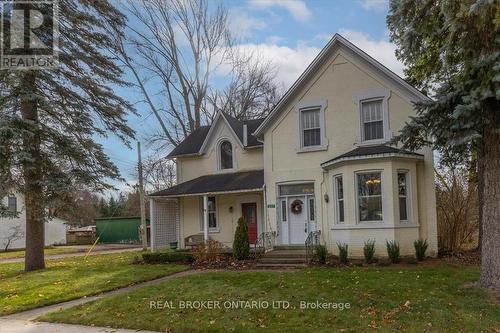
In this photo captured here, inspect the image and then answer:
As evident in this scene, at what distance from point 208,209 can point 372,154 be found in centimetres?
919

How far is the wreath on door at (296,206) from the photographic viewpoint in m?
18.6

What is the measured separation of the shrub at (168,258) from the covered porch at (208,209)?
2272mm

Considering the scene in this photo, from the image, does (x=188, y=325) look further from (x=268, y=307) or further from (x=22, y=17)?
(x=22, y=17)

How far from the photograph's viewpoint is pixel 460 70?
1034 centimetres

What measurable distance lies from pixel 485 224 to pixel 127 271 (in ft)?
36.5

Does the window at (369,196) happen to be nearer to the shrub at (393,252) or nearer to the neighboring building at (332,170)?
the neighboring building at (332,170)

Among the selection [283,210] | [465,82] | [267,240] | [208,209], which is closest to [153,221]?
[208,209]

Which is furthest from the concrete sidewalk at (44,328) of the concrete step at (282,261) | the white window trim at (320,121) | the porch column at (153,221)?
the porch column at (153,221)

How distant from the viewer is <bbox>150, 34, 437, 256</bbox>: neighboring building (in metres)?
16.0

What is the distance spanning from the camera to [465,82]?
9562 mm

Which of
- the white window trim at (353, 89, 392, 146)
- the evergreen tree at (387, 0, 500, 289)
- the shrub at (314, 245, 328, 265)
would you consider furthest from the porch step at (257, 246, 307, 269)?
the evergreen tree at (387, 0, 500, 289)

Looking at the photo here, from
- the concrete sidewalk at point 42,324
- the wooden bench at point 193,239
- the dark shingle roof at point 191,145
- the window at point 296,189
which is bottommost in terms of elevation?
the concrete sidewalk at point 42,324

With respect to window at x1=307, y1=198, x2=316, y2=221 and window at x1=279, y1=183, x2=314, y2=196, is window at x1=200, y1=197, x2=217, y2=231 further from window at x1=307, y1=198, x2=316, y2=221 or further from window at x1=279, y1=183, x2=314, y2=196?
window at x1=307, y1=198, x2=316, y2=221

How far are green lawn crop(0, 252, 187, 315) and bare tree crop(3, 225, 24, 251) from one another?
18991 mm
